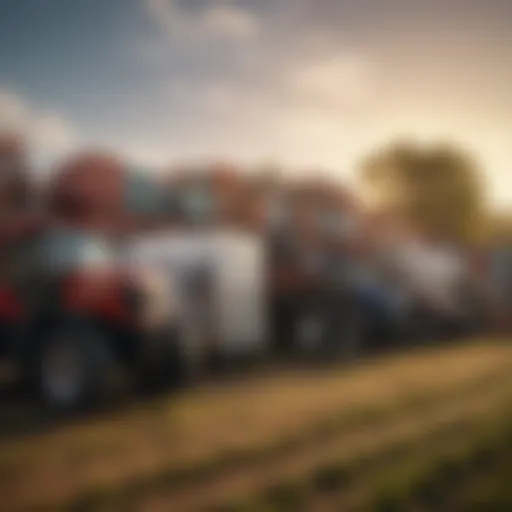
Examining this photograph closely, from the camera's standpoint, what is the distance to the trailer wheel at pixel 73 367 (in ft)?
5.70

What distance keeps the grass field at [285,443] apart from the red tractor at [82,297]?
4.7 inches

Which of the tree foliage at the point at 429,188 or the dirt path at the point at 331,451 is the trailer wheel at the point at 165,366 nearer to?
the dirt path at the point at 331,451

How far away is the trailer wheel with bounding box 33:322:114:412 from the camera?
1737 mm

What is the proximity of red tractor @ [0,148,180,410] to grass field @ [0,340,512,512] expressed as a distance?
118mm

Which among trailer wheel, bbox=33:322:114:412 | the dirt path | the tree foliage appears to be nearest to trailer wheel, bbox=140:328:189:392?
trailer wheel, bbox=33:322:114:412

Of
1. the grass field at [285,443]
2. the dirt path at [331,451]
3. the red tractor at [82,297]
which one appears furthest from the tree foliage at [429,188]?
the red tractor at [82,297]

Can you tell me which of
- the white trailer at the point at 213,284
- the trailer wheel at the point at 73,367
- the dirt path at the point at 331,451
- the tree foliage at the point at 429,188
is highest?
the tree foliage at the point at 429,188

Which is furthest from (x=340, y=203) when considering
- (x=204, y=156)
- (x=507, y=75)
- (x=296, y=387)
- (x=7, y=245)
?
(x=7, y=245)

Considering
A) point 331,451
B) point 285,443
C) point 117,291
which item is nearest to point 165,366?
point 117,291

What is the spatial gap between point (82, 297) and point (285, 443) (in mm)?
620

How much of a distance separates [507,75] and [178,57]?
0.88m

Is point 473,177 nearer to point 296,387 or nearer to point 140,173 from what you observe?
point 296,387

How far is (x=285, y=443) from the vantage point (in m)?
1.74

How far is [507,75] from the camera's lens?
1.88 meters
